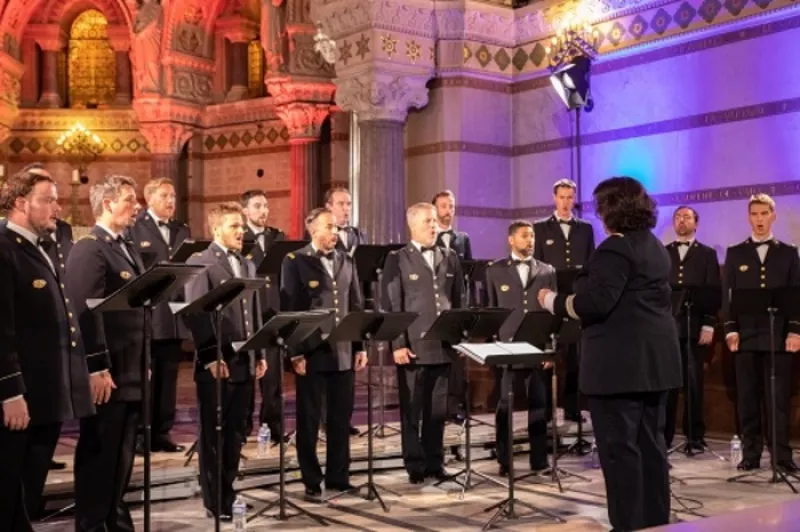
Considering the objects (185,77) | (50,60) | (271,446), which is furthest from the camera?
(50,60)

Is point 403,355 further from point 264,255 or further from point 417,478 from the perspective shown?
point 264,255

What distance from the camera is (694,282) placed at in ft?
28.4

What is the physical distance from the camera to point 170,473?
693 cm

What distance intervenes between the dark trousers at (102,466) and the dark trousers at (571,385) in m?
4.42

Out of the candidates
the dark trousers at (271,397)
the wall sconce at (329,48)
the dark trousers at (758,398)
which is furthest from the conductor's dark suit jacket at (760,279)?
the wall sconce at (329,48)

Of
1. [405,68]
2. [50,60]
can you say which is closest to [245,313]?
[405,68]

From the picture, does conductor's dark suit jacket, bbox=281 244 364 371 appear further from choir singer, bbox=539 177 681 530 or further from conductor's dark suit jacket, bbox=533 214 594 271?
conductor's dark suit jacket, bbox=533 214 594 271

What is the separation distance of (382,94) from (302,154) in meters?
4.62

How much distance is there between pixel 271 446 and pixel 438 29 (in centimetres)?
568

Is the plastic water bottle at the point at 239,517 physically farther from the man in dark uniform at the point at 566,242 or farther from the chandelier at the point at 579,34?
the chandelier at the point at 579,34

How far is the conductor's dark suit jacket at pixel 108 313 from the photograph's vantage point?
17.0 feet

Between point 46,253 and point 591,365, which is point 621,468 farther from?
point 46,253

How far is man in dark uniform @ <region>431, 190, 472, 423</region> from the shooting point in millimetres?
8680

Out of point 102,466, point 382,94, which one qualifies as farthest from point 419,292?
point 382,94
